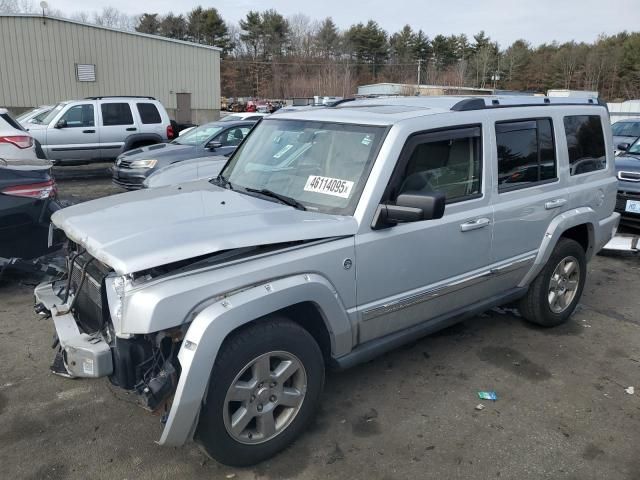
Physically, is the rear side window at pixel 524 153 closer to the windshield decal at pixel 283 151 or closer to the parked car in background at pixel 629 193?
the windshield decal at pixel 283 151

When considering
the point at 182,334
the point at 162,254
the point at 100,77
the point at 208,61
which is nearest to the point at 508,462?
the point at 182,334

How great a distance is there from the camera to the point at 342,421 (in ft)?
11.0

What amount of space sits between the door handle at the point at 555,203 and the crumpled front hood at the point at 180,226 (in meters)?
2.01

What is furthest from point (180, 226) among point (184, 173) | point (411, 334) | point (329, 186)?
point (184, 173)

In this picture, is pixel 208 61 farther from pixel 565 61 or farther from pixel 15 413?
pixel 565 61

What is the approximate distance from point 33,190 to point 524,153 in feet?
14.7

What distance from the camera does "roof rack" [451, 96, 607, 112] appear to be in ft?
12.1

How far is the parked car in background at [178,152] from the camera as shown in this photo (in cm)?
1030

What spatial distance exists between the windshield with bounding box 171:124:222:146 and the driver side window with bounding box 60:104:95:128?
3389mm

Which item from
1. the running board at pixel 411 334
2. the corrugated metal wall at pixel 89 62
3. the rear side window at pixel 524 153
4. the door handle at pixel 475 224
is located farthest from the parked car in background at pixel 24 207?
the corrugated metal wall at pixel 89 62

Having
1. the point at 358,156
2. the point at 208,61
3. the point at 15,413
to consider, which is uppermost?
the point at 208,61

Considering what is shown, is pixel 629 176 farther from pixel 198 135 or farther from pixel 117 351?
pixel 198 135

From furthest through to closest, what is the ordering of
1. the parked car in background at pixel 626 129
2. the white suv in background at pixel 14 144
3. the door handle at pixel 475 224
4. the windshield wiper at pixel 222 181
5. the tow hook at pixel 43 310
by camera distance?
1. the parked car in background at pixel 626 129
2. the white suv in background at pixel 14 144
3. the windshield wiper at pixel 222 181
4. the door handle at pixel 475 224
5. the tow hook at pixel 43 310

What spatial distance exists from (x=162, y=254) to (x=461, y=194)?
6.88 ft
